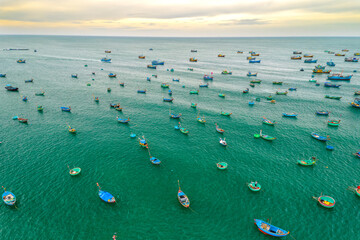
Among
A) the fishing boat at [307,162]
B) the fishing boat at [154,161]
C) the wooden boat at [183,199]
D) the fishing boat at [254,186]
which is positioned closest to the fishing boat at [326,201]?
the fishing boat at [307,162]

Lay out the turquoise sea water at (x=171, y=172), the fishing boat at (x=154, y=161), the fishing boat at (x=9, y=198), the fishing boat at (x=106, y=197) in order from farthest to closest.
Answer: the fishing boat at (x=154, y=161)
the fishing boat at (x=106, y=197)
the fishing boat at (x=9, y=198)
the turquoise sea water at (x=171, y=172)

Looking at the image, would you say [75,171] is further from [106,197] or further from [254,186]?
[254,186]

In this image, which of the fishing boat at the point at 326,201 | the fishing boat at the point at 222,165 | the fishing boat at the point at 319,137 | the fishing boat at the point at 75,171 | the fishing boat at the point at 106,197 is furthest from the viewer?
the fishing boat at the point at 319,137

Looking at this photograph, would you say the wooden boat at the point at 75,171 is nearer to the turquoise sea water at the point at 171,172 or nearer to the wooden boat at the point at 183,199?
the turquoise sea water at the point at 171,172

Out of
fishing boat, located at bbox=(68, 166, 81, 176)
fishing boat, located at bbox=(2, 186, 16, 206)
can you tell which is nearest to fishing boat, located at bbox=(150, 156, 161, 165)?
fishing boat, located at bbox=(68, 166, 81, 176)

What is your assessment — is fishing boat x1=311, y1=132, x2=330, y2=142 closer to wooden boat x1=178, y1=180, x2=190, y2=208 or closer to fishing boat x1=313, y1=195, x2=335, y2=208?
fishing boat x1=313, y1=195, x2=335, y2=208

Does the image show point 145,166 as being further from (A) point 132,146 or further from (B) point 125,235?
(B) point 125,235
